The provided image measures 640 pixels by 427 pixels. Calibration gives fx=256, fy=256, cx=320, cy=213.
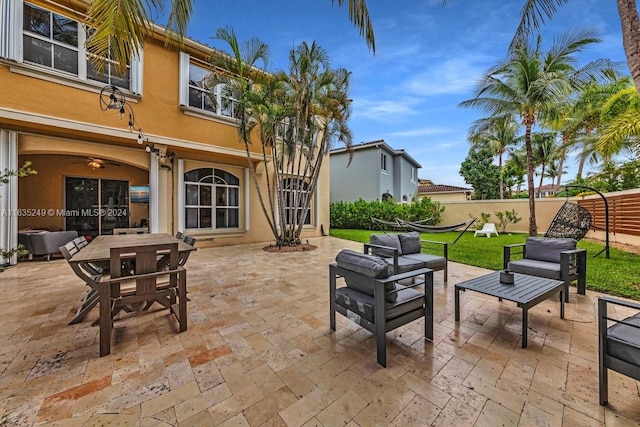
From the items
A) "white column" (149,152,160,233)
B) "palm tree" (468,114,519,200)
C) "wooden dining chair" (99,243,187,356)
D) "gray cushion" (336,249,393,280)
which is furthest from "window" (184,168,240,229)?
"palm tree" (468,114,519,200)

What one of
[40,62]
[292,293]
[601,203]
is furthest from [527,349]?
[601,203]

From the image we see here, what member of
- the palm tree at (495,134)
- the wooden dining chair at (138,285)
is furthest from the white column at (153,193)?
the palm tree at (495,134)

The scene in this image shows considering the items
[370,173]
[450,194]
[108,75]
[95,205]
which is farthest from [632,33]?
[450,194]

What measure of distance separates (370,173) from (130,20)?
14735mm

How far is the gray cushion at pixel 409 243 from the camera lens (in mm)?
4715

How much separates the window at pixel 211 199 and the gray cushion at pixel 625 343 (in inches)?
353

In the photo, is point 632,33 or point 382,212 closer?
point 632,33

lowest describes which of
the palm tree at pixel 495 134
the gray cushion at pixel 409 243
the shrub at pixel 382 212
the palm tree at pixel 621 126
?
the gray cushion at pixel 409 243

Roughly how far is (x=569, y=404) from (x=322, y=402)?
1662 millimetres

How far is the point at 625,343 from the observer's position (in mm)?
1598

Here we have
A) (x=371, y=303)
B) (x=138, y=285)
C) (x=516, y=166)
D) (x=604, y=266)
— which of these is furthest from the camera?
(x=516, y=166)

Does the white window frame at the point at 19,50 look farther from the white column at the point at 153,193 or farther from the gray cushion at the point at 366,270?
the gray cushion at the point at 366,270

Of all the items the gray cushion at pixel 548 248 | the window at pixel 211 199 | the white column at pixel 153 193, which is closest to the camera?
the gray cushion at pixel 548 248

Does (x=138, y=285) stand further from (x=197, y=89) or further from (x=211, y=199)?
(x=197, y=89)
